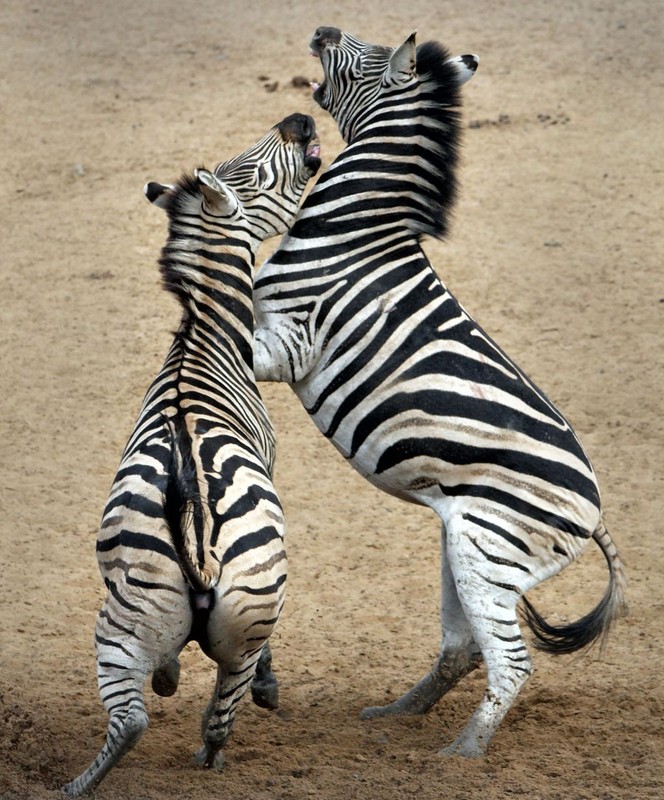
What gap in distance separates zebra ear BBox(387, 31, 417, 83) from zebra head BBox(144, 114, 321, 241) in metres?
0.48

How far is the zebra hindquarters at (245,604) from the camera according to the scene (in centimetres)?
421

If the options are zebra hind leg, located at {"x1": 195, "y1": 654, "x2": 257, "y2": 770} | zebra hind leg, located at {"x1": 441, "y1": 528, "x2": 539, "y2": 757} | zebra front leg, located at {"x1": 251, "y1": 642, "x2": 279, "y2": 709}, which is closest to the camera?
zebra hind leg, located at {"x1": 195, "y1": 654, "x2": 257, "y2": 770}

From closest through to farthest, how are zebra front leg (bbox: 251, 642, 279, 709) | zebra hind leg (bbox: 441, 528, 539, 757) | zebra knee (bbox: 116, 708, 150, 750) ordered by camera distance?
zebra knee (bbox: 116, 708, 150, 750) < zebra hind leg (bbox: 441, 528, 539, 757) < zebra front leg (bbox: 251, 642, 279, 709)

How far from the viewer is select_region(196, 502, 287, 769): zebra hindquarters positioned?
4.21m

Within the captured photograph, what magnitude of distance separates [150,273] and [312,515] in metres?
3.81

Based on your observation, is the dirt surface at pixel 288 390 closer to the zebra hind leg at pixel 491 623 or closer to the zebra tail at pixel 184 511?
the zebra hind leg at pixel 491 623

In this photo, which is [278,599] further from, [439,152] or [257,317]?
[439,152]

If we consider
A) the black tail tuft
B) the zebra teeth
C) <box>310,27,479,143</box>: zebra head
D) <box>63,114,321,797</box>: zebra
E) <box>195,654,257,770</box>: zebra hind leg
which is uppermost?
<box>310,27,479,143</box>: zebra head

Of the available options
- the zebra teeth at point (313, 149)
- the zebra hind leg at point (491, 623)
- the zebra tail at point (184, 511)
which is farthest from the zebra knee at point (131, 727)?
the zebra teeth at point (313, 149)

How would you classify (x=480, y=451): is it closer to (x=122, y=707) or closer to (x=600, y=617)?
(x=600, y=617)

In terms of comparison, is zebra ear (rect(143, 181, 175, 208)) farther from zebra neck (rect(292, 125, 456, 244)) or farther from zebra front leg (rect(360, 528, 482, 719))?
zebra front leg (rect(360, 528, 482, 719))

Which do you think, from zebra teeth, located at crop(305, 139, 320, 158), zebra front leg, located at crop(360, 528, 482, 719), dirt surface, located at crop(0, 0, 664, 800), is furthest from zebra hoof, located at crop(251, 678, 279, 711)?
zebra teeth, located at crop(305, 139, 320, 158)

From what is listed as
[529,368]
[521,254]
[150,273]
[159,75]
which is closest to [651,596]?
[529,368]

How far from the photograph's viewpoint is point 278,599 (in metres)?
4.35
